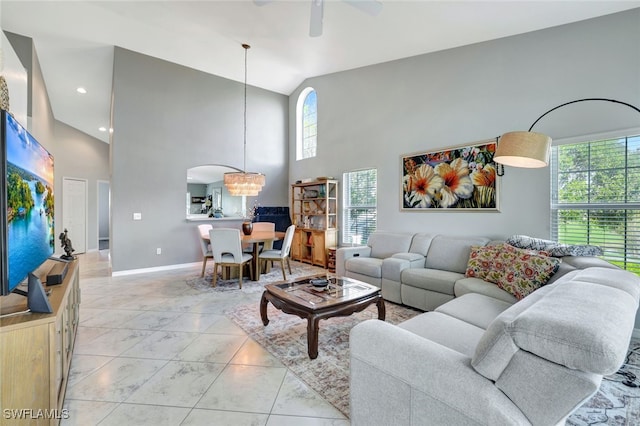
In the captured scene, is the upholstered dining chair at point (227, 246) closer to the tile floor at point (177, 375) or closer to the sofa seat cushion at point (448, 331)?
the tile floor at point (177, 375)

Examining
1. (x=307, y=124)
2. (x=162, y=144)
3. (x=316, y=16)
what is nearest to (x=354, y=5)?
(x=316, y=16)

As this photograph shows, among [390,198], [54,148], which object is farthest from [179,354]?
[54,148]

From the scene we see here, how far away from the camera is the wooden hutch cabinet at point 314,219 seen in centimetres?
552

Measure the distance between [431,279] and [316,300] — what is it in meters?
1.45

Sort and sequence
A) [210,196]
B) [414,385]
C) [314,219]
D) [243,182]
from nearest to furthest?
[414,385]
[243,182]
[314,219]
[210,196]

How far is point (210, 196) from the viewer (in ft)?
20.9

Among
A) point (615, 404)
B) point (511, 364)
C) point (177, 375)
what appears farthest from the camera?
point (177, 375)

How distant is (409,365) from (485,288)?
5.99 feet

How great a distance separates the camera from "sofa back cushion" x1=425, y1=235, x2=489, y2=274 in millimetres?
3355

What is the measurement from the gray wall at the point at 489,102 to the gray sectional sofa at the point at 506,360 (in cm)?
210

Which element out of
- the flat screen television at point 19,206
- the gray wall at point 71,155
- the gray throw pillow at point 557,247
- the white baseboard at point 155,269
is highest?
the gray wall at point 71,155

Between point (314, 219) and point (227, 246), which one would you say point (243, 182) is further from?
point (314, 219)

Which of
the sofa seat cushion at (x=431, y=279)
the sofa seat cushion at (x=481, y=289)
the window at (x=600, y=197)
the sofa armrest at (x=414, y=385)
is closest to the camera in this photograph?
the sofa armrest at (x=414, y=385)

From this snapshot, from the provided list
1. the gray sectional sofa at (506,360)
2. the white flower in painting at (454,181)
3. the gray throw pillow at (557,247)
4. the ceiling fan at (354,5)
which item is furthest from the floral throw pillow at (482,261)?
the ceiling fan at (354,5)
